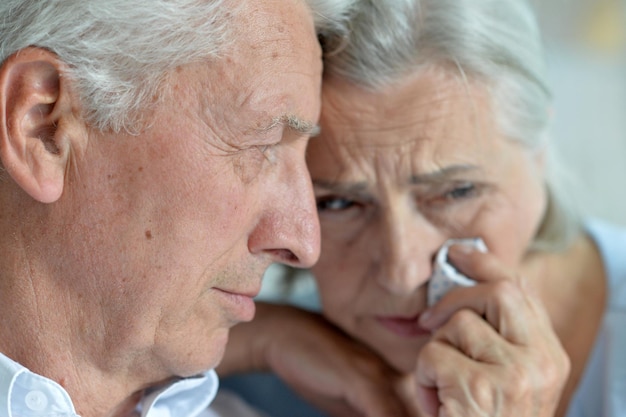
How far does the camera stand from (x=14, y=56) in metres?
1.32

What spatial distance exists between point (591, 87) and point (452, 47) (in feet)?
7.50

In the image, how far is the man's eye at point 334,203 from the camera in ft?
6.26

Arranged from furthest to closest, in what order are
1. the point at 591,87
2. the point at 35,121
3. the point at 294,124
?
the point at 591,87, the point at 294,124, the point at 35,121

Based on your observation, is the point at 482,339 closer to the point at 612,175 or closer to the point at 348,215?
A: the point at 348,215

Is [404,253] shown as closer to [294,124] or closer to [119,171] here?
[294,124]

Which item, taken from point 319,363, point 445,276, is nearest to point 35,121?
point 445,276

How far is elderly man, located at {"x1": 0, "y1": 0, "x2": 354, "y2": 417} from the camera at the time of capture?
1332 mm

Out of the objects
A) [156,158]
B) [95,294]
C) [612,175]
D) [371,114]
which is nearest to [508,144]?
[371,114]

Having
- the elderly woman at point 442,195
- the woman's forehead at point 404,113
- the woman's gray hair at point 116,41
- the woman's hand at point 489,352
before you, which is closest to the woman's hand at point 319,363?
the elderly woman at point 442,195

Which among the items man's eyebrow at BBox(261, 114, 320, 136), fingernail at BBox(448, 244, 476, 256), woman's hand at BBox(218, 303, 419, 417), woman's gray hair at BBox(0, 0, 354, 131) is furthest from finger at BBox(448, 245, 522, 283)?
woman's gray hair at BBox(0, 0, 354, 131)

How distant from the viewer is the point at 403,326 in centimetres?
198

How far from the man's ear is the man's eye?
712 millimetres

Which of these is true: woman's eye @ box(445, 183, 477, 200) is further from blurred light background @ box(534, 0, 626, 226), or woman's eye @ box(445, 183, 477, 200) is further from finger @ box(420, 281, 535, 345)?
blurred light background @ box(534, 0, 626, 226)

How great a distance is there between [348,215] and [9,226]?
2.61 feet
